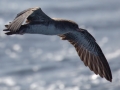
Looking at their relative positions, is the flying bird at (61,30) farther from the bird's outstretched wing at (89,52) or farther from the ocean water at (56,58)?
the ocean water at (56,58)

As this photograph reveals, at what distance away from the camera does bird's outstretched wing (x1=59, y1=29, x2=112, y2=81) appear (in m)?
12.8

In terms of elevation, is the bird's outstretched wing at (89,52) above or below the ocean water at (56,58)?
below

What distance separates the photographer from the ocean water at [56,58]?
27438 millimetres

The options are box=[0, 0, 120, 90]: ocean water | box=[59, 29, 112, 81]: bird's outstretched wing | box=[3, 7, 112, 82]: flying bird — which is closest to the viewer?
box=[3, 7, 112, 82]: flying bird

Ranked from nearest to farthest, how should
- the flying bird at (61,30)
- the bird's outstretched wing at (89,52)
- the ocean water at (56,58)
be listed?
the flying bird at (61,30) < the bird's outstretched wing at (89,52) < the ocean water at (56,58)

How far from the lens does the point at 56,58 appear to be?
95.5 feet

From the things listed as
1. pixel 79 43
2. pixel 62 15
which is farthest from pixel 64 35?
pixel 62 15

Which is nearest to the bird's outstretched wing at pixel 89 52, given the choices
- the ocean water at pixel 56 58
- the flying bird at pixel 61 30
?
the flying bird at pixel 61 30

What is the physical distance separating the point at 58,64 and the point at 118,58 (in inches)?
110

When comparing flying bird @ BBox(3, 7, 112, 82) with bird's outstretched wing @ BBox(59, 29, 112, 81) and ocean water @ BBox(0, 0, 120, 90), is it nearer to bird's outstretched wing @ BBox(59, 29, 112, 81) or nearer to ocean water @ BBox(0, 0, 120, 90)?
bird's outstretched wing @ BBox(59, 29, 112, 81)

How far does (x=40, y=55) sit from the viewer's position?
29.3 m

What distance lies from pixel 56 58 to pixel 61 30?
1738 cm

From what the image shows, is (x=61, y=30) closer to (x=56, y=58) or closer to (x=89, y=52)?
(x=89, y=52)

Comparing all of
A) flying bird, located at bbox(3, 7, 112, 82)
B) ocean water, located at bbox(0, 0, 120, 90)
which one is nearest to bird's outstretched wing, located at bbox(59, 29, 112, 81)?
flying bird, located at bbox(3, 7, 112, 82)
